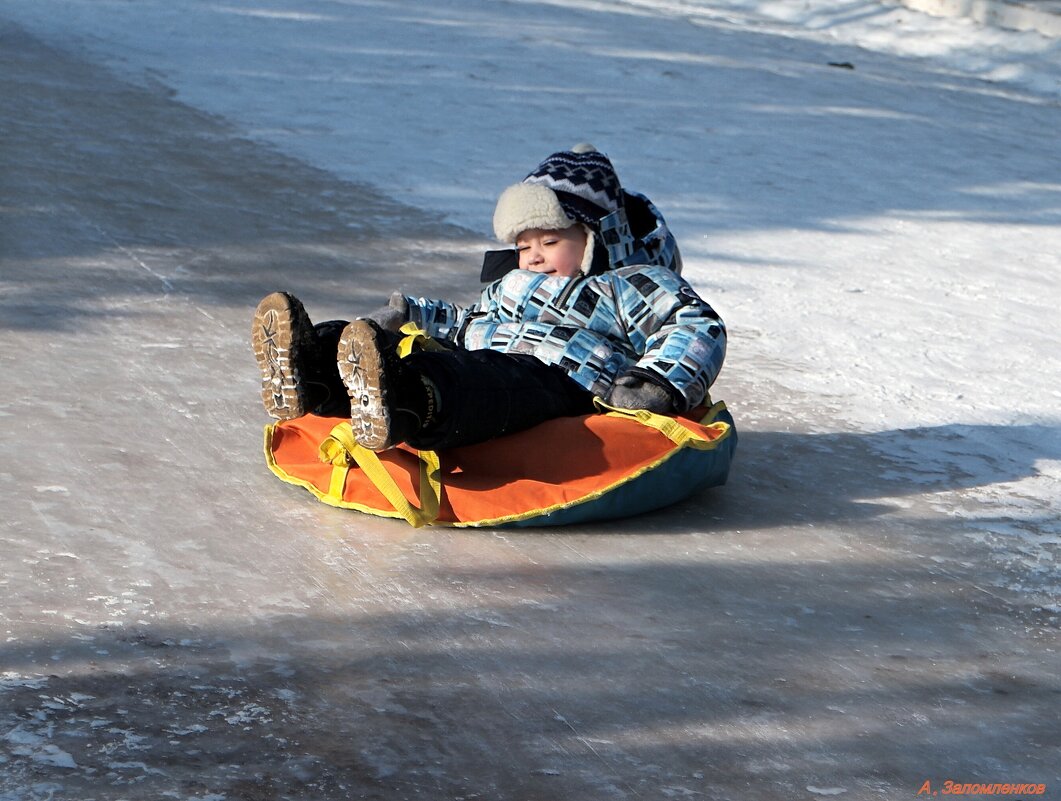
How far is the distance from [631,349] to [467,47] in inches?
289

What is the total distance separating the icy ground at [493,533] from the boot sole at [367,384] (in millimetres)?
272

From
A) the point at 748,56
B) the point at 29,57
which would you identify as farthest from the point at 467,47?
the point at 29,57

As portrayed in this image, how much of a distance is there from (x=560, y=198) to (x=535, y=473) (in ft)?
2.39

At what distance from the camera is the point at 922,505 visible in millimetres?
3729

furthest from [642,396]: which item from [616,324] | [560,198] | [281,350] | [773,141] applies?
[773,141]

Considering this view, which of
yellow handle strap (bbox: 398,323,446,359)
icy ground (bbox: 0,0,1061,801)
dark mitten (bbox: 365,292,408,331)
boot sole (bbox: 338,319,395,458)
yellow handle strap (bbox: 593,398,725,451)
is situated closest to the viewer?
icy ground (bbox: 0,0,1061,801)

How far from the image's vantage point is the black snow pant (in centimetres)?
321

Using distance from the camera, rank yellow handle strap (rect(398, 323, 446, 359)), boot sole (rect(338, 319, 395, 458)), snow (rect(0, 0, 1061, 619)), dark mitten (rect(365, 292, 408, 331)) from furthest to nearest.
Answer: snow (rect(0, 0, 1061, 619)) < dark mitten (rect(365, 292, 408, 331)) < yellow handle strap (rect(398, 323, 446, 359)) < boot sole (rect(338, 319, 395, 458))

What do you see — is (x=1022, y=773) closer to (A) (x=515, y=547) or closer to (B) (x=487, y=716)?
(B) (x=487, y=716)

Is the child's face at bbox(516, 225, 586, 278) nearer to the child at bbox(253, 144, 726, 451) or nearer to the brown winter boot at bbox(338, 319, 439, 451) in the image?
the child at bbox(253, 144, 726, 451)

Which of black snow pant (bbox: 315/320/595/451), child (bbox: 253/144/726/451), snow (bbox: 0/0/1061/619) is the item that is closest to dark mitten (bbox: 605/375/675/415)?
child (bbox: 253/144/726/451)

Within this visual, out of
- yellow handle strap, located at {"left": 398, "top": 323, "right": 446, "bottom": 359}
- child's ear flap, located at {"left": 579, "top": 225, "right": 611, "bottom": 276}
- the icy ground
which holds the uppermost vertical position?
child's ear flap, located at {"left": 579, "top": 225, "right": 611, "bottom": 276}

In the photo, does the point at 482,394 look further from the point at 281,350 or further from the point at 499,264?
the point at 499,264

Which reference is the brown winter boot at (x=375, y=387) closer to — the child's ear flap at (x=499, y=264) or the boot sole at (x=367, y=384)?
the boot sole at (x=367, y=384)
